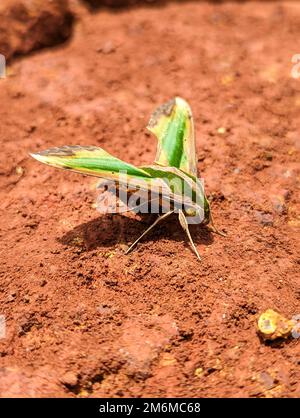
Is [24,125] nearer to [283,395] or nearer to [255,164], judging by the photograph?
[255,164]

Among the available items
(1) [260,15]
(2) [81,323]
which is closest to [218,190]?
(2) [81,323]

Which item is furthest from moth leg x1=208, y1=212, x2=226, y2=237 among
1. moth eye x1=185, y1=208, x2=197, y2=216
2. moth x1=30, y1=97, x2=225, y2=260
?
moth eye x1=185, y1=208, x2=197, y2=216

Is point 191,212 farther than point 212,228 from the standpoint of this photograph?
No

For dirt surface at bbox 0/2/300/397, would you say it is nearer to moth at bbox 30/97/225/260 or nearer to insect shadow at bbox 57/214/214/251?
insect shadow at bbox 57/214/214/251

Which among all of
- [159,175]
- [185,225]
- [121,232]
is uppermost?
[159,175]

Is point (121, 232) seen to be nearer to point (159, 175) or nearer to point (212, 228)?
point (159, 175)

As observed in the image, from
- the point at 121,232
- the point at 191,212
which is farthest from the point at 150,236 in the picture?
the point at 191,212
